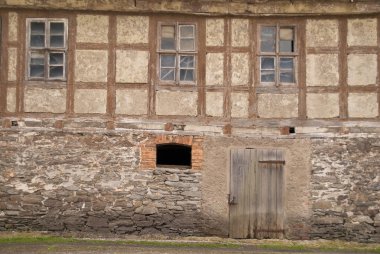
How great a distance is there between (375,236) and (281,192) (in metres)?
2.27

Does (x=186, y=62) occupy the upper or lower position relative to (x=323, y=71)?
upper

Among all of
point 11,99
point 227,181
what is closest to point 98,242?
point 227,181

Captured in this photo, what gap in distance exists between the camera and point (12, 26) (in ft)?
42.0

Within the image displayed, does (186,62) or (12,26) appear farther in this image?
(186,62)

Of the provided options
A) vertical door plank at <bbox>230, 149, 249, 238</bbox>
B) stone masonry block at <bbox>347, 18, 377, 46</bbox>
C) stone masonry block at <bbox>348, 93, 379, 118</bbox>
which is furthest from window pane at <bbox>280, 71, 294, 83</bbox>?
vertical door plank at <bbox>230, 149, 249, 238</bbox>

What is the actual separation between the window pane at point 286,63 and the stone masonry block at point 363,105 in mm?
1520

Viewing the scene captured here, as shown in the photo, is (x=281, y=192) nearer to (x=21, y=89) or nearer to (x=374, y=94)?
(x=374, y=94)

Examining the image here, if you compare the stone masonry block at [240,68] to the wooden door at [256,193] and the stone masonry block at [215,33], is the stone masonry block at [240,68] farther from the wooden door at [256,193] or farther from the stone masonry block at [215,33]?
the wooden door at [256,193]

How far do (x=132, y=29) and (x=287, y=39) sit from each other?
351 cm

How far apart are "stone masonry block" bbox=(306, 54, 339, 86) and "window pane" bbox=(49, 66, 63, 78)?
553cm

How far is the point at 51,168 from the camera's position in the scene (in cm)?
1265

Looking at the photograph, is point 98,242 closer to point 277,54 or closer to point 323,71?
point 277,54

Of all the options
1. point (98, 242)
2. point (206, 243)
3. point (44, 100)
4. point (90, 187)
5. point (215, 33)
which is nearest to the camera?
point (98, 242)

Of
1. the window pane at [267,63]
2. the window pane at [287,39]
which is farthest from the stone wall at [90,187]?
the window pane at [287,39]
